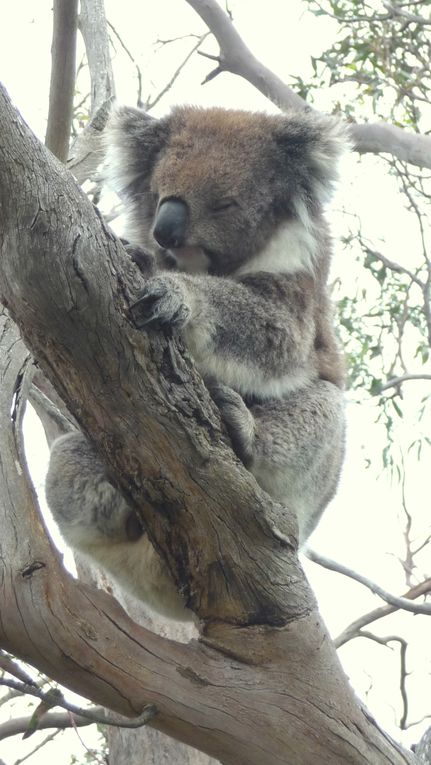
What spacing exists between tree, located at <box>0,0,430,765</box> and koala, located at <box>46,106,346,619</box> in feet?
0.86

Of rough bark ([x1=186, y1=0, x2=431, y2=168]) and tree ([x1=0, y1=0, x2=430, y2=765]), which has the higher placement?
rough bark ([x1=186, y1=0, x2=431, y2=168])

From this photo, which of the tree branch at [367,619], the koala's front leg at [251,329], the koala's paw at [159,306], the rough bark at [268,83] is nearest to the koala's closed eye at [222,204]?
the koala's front leg at [251,329]

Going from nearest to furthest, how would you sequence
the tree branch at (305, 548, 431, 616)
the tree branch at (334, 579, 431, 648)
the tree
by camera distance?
the tree
the tree branch at (305, 548, 431, 616)
the tree branch at (334, 579, 431, 648)

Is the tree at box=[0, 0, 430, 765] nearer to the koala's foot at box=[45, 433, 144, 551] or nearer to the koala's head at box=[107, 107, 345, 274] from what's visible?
the koala's foot at box=[45, 433, 144, 551]

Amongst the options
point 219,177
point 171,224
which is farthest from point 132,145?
point 171,224

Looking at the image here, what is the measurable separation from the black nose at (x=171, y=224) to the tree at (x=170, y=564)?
0.72m

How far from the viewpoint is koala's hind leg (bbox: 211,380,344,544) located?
2.52 metres

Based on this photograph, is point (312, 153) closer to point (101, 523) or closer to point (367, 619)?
point (101, 523)

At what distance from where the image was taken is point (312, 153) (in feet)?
9.68

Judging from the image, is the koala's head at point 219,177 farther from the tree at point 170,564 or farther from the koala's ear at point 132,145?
the tree at point 170,564

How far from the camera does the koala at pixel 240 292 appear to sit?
8.41 ft

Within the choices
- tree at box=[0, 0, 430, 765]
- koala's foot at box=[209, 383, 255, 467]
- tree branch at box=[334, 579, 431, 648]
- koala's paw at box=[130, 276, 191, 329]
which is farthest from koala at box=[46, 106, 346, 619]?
tree branch at box=[334, 579, 431, 648]

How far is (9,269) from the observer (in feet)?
5.98

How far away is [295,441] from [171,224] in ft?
2.37
